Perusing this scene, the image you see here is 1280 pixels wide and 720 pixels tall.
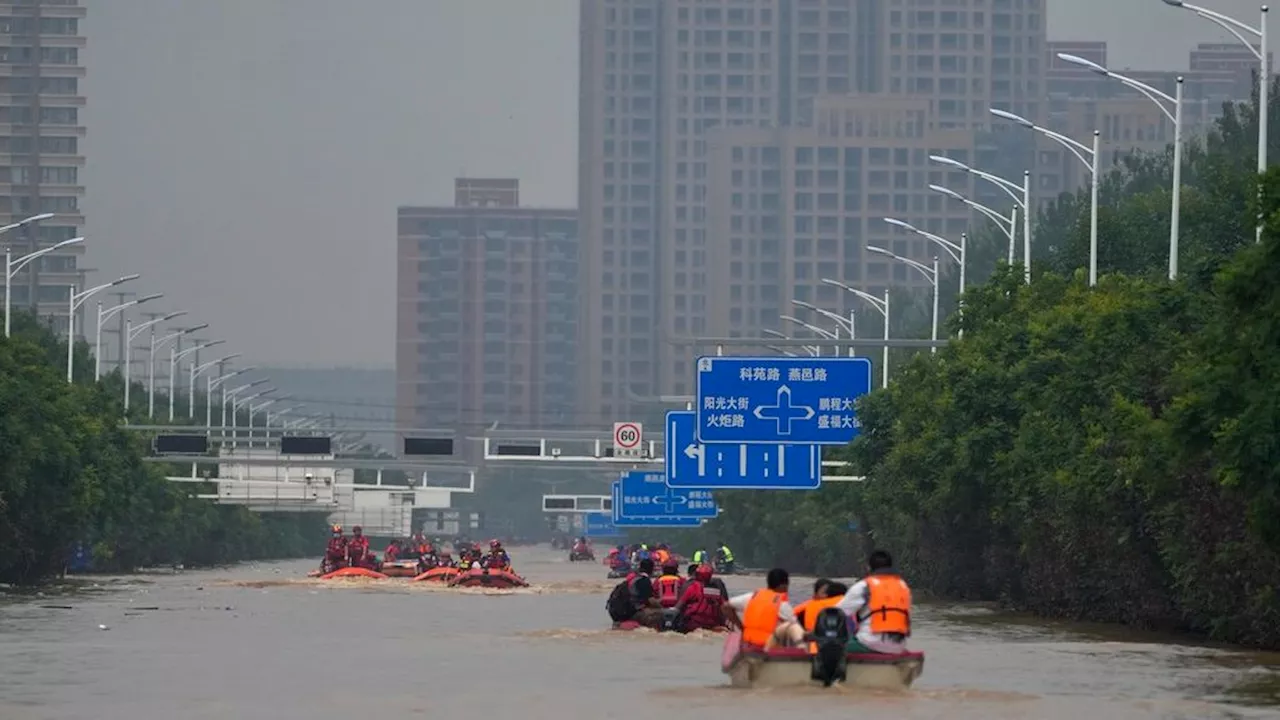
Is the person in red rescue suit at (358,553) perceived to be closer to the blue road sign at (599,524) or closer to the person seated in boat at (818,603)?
the person seated in boat at (818,603)

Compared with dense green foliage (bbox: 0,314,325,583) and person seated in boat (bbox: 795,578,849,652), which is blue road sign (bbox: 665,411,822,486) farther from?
person seated in boat (bbox: 795,578,849,652)

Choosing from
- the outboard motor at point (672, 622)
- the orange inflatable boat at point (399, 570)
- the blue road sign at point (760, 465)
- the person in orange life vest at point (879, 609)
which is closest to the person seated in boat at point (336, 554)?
the orange inflatable boat at point (399, 570)

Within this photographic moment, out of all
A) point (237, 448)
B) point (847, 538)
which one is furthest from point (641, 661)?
point (237, 448)

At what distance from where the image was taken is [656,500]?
108m

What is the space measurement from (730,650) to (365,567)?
153 feet

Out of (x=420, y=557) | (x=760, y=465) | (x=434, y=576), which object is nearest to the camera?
(x=760, y=465)

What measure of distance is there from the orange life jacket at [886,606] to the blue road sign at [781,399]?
103ft

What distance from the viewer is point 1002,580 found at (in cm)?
6750

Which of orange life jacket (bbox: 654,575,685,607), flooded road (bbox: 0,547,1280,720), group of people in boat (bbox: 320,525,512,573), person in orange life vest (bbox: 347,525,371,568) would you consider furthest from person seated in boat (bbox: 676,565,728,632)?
person in orange life vest (bbox: 347,525,371,568)

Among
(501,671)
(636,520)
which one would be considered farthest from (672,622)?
(636,520)

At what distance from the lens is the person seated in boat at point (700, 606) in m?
43.1

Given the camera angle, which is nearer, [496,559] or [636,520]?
[496,559]

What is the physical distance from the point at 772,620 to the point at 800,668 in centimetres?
59

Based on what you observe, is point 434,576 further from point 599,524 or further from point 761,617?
point 599,524
